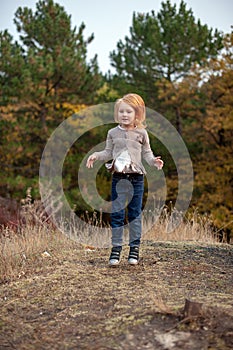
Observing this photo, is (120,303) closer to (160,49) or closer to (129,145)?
(129,145)

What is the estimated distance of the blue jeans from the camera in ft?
13.7

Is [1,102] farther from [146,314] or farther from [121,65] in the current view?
[146,314]

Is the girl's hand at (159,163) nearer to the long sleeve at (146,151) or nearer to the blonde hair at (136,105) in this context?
the long sleeve at (146,151)

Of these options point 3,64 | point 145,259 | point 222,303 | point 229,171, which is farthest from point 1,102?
point 222,303

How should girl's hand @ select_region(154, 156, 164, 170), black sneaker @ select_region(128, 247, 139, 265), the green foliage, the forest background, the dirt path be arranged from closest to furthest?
the dirt path
girl's hand @ select_region(154, 156, 164, 170)
black sneaker @ select_region(128, 247, 139, 265)
the forest background
the green foliage

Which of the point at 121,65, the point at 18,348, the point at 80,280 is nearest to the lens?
the point at 18,348

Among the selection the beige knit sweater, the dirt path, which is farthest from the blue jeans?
the dirt path

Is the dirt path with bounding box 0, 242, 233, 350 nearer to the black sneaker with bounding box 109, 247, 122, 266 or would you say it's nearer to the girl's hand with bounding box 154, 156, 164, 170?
the black sneaker with bounding box 109, 247, 122, 266

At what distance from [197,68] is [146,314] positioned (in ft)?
54.4

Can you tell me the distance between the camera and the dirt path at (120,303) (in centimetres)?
263

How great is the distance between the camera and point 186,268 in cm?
419

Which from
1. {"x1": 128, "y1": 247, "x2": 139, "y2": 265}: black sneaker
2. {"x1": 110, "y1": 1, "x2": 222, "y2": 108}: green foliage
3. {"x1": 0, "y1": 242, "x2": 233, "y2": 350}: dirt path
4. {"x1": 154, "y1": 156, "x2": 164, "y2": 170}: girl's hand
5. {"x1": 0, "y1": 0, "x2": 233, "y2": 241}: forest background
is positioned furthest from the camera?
{"x1": 110, "y1": 1, "x2": 222, "y2": 108}: green foliage

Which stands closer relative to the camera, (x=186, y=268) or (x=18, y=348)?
(x=18, y=348)

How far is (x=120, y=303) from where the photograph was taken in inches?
127
